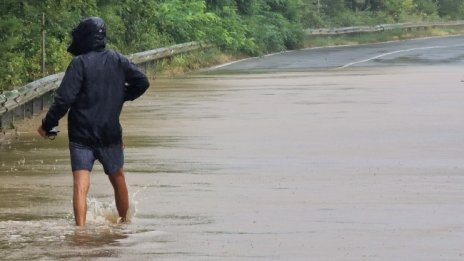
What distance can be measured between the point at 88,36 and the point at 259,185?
11.3ft

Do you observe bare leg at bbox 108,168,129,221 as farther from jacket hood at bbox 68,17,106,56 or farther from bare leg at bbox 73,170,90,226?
jacket hood at bbox 68,17,106,56

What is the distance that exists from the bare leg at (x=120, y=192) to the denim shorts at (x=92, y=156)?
89mm

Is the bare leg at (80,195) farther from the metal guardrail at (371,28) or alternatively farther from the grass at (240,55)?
the metal guardrail at (371,28)

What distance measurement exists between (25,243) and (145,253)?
1031 millimetres

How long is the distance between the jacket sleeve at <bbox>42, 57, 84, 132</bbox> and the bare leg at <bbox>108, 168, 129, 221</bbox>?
0.67 meters

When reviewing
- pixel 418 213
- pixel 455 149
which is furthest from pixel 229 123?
pixel 418 213

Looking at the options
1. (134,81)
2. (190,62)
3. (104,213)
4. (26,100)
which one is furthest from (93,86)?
(190,62)

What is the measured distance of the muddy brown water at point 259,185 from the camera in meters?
10.4

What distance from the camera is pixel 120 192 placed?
11.7 m

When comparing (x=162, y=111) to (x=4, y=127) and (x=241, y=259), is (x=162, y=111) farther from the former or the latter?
(x=241, y=259)

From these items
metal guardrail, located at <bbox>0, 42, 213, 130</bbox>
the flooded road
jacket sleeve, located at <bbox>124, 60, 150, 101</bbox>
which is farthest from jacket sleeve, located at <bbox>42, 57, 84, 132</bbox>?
metal guardrail, located at <bbox>0, 42, 213, 130</bbox>

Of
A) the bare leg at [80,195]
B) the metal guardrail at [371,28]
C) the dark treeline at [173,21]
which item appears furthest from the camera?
the metal guardrail at [371,28]

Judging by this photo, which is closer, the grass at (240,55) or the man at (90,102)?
the man at (90,102)

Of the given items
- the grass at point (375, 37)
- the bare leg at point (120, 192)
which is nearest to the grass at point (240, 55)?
the grass at point (375, 37)
